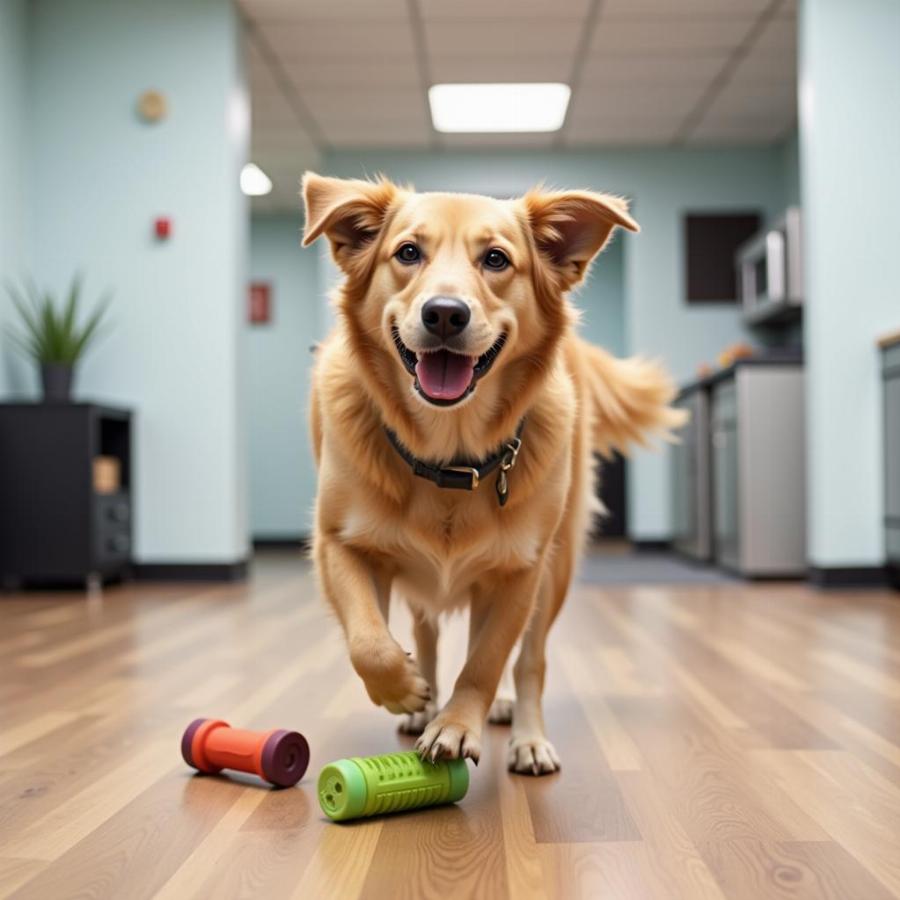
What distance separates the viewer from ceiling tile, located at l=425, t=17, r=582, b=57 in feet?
20.9

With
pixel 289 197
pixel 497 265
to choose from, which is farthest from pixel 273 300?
pixel 497 265

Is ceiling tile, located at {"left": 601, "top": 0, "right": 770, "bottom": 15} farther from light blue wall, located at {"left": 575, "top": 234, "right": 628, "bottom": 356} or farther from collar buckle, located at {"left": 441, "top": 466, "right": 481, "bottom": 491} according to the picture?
collar buckle, located at {"left": 441, "top": 466, "right": 481, "bottom": 491}

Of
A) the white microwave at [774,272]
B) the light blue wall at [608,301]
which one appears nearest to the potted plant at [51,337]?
the white microwave at [774,272]

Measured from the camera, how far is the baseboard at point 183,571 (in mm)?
Result: 6180

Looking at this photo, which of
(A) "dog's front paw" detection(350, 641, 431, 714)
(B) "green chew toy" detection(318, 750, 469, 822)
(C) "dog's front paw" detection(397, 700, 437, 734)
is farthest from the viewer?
(C) "dog's front paw" detection(397, 700, 437, 734)

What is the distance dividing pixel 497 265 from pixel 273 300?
9.06 meters

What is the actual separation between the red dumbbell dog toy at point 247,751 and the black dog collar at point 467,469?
19.6 inches

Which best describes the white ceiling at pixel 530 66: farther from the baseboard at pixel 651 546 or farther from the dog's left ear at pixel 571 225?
the dog's left ear at pixel 571 225

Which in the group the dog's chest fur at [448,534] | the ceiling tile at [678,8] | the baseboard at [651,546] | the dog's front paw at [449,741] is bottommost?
the baseboard at [651,546]

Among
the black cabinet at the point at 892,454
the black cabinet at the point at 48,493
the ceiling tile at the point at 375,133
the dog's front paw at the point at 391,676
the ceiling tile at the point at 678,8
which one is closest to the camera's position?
the dog's front paw at the point at 391,676

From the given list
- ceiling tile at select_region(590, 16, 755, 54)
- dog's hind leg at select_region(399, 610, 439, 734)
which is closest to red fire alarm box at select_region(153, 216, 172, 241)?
ceiling tile at select_region(590, 16, 755, 54)

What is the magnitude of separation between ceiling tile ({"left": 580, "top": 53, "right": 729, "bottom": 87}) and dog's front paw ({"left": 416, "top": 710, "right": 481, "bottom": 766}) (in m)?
5.76

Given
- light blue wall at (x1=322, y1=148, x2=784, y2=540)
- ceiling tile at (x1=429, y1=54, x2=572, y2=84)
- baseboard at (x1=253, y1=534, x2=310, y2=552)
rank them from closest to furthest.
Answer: ceiling tile at (x1=429, y1=54, x2=572, y2=84), light blue wall at (x1=322, y1=148, x2=784, y2=540), baseboard at (x1=253, y1=534, x2=310, y2=552)

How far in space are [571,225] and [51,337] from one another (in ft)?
14.2
